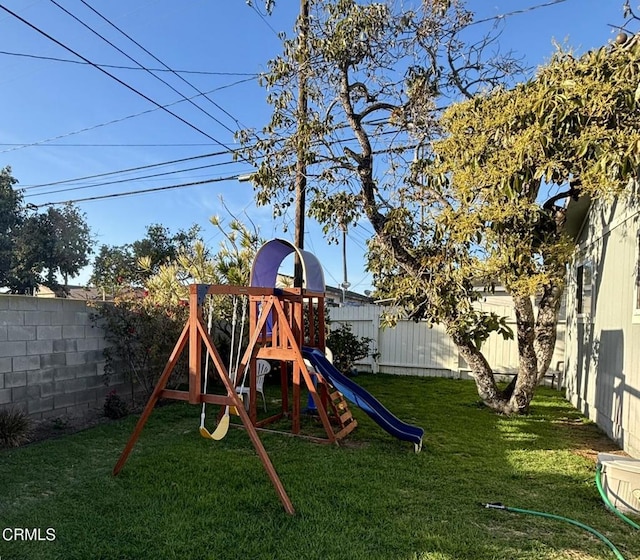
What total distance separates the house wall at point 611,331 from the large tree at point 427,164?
2.01 ft

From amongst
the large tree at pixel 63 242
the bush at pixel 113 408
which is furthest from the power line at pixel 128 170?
the bush at pixel 113 408

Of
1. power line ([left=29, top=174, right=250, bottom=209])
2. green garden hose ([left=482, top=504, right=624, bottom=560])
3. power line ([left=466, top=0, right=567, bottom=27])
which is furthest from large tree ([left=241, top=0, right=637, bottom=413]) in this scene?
power line ([left=29, top=174, right=250, bottom=209])

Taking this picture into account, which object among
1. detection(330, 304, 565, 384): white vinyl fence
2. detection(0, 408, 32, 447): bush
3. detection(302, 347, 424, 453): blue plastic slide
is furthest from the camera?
detection(330, 304, 565, 384): white vinyl fence

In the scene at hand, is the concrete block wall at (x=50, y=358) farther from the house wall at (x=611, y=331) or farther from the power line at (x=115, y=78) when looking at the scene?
the house wall at (x=611, y=331)

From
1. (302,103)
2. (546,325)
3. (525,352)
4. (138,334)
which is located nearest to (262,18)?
(302,103)

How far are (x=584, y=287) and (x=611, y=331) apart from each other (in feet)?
6.77

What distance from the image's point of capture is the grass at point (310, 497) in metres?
2.69

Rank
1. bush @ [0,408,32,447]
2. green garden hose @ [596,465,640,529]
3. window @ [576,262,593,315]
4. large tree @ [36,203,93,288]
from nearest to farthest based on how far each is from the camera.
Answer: green garden hose @ [596,465,640,529]
bush @ [0,408,32,447]
window @ [576,262,593,315]
large tree @ [36,203,93,288]

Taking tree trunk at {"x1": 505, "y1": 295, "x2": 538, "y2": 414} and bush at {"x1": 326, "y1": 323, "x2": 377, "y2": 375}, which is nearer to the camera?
tree trunk at {"x1": 505, "y1": 295, "x2": 538, "y2": 414}

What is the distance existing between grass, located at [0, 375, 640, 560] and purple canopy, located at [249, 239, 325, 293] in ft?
6.36

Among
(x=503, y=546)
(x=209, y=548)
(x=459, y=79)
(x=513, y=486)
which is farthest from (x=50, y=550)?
(x=459, y=79)

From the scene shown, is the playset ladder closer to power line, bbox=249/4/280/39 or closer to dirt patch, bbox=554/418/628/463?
dirt patch, bbox=554/418/628/463

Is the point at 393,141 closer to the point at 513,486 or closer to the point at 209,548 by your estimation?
the point at 513,486

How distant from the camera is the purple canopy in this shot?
5762 millimetres
